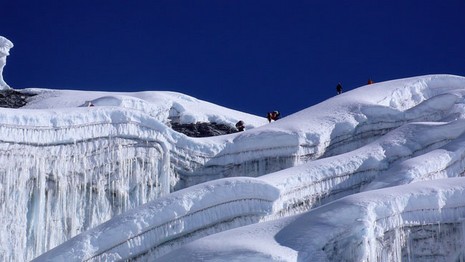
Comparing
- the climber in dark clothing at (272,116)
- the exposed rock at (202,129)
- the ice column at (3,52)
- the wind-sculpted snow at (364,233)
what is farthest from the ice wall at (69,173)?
the ice column at (3,52)

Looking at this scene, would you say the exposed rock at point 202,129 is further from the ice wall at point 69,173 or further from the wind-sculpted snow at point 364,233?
the wind-sculpted snow at point 364,233

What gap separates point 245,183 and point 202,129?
14.0m

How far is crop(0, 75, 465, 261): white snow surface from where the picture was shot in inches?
702

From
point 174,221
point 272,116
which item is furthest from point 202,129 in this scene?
point 174,221

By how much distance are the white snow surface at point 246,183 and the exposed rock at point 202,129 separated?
0.66m

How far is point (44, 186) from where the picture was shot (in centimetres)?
2505

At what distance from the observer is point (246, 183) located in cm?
2198

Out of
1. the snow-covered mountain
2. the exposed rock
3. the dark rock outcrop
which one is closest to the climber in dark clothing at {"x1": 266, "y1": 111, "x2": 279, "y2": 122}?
the exposed rock

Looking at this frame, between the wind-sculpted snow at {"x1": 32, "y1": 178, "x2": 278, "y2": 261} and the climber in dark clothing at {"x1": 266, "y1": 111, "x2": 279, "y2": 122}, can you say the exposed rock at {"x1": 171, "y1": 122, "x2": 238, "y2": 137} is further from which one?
the wind-sculpted snow at {"x1": 32, "y1": 178, "x2": 278, "y2": 261}

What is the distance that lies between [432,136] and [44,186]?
36.9 feet

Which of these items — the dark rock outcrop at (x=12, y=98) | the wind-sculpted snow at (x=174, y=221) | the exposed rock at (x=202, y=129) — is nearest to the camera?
the wind-sculpted snow at (x=174, y=221)

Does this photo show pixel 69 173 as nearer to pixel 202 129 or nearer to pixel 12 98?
pixel 202 129

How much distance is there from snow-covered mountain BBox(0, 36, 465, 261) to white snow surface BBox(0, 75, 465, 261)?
35mm

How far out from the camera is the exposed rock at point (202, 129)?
1390 inches
